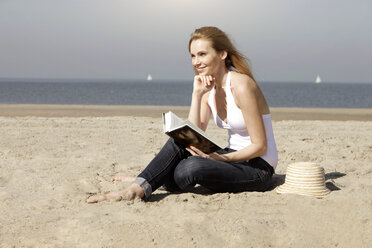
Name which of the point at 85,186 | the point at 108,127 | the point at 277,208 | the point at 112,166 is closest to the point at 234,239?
the point at 277,208

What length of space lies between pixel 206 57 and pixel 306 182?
129 cm

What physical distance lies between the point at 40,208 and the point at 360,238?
235 centimetres

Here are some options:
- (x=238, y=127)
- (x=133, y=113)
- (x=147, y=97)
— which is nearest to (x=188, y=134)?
(x=238, y=127)

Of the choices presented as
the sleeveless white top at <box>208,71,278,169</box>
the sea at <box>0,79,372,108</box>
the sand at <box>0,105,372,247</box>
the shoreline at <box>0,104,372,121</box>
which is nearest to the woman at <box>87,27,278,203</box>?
the sleeveless white top at <box>208,71,278,169</box>

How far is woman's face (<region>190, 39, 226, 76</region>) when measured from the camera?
382 cm

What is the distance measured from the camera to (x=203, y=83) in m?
3.91

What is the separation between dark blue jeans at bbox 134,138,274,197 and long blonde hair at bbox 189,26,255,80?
0.76 meters

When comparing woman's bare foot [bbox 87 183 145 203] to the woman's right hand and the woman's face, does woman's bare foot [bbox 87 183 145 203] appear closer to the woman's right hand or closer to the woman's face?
the woman's right hand

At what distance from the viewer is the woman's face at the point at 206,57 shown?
12.5ft

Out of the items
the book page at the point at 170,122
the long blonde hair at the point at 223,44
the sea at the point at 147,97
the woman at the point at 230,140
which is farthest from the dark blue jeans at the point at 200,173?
the sea at the point at 147,97

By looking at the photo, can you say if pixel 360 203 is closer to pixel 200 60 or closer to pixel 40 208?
pixel 200 60

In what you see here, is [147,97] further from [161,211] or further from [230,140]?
[161,211]

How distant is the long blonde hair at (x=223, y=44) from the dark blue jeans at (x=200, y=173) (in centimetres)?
76

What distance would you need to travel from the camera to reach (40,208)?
3.68 meters
